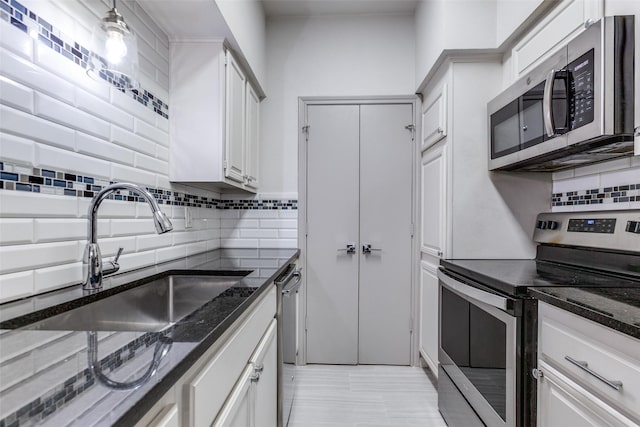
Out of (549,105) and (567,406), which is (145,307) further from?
(549,105)

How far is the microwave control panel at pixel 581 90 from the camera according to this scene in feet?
4.08

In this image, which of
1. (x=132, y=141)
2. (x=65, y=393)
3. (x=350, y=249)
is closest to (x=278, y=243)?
(x=350, y=249)

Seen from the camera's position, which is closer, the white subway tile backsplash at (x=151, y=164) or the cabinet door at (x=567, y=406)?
the cabinet door at (x=567, y=406)

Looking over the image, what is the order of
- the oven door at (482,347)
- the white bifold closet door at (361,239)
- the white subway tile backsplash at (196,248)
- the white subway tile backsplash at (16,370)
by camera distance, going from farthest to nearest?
the white bifold closet door at (361,239)
the white subway tile backsplash at (196,248)
the oven door at (482,347)
the white subway tile backsplash at (16,370)

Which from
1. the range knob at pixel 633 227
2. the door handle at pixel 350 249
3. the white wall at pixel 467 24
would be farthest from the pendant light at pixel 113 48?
the range knob at pixel 633 227

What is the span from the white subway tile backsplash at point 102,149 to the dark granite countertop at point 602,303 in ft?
5.37

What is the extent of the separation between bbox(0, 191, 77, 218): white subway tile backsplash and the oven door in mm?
1537

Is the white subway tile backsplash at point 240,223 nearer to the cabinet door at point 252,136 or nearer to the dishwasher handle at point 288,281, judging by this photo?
the cabinet door at point 252,136

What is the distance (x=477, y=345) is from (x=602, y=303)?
0.68 meters

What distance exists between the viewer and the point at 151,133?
1718 millimetres

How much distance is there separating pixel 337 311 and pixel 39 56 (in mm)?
2355

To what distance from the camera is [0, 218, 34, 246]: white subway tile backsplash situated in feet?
3.05

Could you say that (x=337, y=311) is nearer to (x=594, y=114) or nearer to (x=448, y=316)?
(x=448, y=316)

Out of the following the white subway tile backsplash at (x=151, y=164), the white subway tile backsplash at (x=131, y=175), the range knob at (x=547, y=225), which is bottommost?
the range knob at (x=547, y=225)
